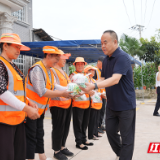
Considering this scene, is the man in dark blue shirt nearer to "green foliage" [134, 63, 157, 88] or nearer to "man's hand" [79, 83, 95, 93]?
"man's hand" [79, 83, 95, 93]

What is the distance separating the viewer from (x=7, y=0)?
829 cm

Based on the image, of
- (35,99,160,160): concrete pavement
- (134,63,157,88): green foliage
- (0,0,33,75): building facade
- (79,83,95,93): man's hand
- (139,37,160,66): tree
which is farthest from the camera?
(139,37,160,66): tree

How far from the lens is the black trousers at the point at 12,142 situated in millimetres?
2137

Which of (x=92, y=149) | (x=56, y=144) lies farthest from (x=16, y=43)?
(x=92, y=149)

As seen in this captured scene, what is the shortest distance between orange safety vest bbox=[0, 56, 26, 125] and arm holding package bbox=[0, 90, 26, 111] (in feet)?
0.29

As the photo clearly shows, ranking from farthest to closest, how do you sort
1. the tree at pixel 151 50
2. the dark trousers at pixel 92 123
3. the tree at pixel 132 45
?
the tree at pixel 151 50
the tree at pixel 132 45
the dark trousers at pixel 92 123

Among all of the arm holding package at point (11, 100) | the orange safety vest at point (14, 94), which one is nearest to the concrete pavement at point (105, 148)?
the orange safety vest at point (14, 94)

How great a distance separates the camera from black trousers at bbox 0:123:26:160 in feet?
7.01

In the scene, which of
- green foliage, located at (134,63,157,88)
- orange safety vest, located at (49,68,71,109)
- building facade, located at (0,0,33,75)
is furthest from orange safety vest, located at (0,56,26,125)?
green foliage, located at (134,63,157,88)

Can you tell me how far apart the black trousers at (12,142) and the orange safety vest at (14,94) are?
3.1 inches

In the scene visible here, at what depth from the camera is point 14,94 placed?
87.9 inches

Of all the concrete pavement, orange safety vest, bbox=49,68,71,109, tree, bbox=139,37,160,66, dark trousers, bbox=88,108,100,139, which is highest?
tree, bbox=139,37,160,66

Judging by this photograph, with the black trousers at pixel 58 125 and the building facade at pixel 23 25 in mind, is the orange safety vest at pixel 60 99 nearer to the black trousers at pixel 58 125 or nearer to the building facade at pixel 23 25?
the black trousers at pixel 58 125

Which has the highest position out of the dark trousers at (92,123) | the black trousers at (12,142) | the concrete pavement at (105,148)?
the black trousers at (12,142)
